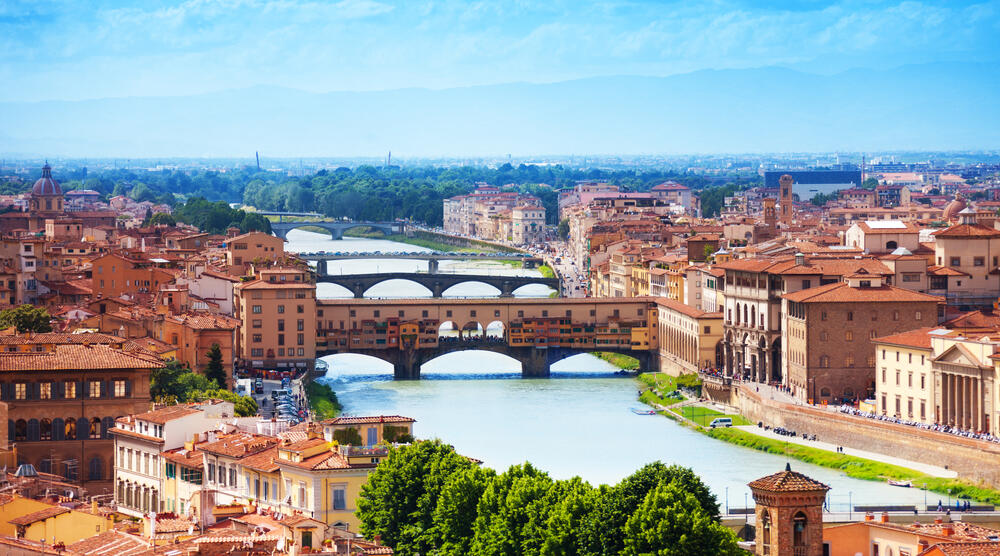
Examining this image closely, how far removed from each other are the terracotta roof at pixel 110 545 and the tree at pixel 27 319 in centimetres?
2127

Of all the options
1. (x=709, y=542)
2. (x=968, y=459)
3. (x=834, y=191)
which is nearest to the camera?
(x=709, y=542)

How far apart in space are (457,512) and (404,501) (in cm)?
79

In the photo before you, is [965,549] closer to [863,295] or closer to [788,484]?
[788,484]

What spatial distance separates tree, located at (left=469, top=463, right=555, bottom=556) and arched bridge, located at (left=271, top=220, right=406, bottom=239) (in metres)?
85.8

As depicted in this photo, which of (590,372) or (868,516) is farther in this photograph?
(590,372)

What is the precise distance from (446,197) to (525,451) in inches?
4222

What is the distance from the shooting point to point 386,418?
24.3 metres

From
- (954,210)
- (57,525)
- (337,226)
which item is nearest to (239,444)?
(57,525)

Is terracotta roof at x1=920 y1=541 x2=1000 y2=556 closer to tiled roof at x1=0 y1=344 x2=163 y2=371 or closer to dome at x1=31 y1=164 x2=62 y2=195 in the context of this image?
tiled roof at x1=0 y1=344 x2=163 y2=371

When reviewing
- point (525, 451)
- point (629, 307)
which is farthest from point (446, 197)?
point (525, 451)

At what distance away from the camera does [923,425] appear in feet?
121

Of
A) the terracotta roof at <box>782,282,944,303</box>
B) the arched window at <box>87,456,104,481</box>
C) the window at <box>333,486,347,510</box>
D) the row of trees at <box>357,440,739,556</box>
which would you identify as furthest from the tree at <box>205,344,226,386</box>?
the window at <box>333,486,347,510</box>

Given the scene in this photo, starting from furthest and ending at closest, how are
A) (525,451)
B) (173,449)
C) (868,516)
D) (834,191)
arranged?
1. (834,191)
2. (525,451)
3. (173,449)
4. (868,516)

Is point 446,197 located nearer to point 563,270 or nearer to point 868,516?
point 563,270
